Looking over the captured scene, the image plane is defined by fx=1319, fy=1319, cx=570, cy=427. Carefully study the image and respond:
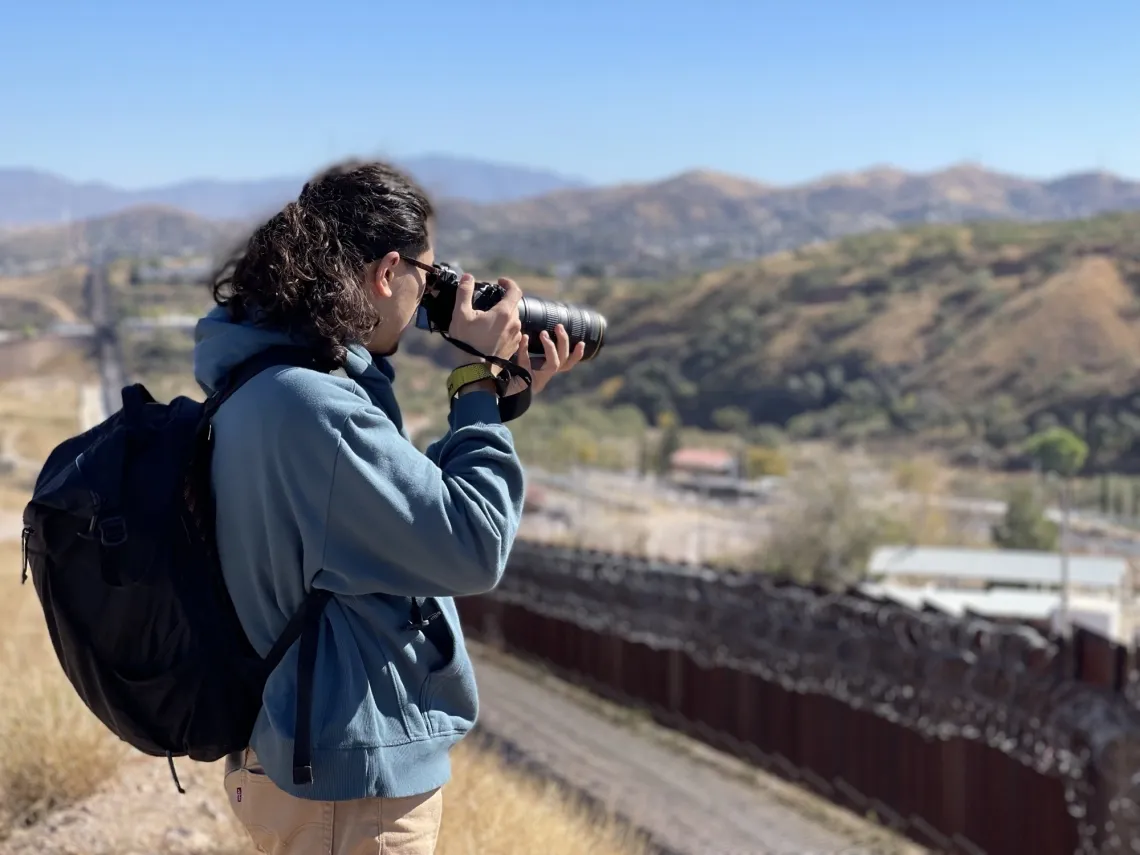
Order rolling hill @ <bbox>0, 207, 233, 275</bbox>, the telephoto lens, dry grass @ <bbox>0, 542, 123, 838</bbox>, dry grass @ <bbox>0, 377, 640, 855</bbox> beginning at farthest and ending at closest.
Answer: rolling hill @ <bbox>0, 207, 233, 275</bbox>, dry grass @ <bbox>0, 542, 123, 838</bbox>, dry grass @ <bbox>0, 377, 640, 855</bbox>, the telephoto lens

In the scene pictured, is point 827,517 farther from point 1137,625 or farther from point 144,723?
point 144,723

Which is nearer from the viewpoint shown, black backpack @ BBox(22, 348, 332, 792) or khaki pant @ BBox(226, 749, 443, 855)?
black backpack @ BBox(22, 348, 332, 792)

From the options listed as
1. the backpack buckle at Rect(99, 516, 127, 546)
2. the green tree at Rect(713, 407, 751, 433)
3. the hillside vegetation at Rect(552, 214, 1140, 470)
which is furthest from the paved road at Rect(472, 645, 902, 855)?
the green tree at Rect(713, 407, 751, 433)

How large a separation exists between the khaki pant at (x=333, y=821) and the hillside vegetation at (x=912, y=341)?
55.3 meters

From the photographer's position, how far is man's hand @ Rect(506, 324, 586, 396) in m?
2.25

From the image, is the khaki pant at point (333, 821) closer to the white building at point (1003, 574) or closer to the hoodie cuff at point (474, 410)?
the hoodie cuff at point (474, 410)

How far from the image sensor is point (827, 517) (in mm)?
34312

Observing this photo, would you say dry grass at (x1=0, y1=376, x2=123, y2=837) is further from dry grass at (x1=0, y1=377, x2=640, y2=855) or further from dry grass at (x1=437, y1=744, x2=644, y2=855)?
dry grass at (x1=437, y1=744, x2=644, y2=855)

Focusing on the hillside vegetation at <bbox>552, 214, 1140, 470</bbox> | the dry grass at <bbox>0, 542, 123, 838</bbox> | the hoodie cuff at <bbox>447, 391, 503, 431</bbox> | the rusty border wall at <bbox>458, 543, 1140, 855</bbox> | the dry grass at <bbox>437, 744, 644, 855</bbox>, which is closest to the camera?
the hoodie cuff at <bbox>447, 391, 503, 431</bbox>

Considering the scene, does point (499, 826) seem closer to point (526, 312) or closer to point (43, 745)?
point (43, 745)

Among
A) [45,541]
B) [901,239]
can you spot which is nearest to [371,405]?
[45,541]

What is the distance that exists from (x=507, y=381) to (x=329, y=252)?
38 cm

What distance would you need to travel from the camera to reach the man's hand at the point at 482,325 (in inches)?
85.6

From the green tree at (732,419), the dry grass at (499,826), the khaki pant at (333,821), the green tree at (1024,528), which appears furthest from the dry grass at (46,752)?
the green tree at (732,419)
